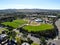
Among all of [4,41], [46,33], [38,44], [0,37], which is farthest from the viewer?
[46,33]

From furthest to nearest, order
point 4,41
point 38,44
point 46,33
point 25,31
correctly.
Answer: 1. point 25,31
2. point 46,33
3. point 4,41
4. point 38,44

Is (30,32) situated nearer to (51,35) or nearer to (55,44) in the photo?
(51,35)

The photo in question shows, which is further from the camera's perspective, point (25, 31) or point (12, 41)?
point (25, 31)

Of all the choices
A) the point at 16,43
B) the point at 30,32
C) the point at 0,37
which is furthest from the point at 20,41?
the point at 30,32

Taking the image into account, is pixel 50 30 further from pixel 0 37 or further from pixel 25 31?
pixel 0 37

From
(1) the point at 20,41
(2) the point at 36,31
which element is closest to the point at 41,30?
(2) the point at 36,31

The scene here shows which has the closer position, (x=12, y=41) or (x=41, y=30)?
(x=12, y=41)

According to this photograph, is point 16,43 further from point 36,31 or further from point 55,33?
point 55,33

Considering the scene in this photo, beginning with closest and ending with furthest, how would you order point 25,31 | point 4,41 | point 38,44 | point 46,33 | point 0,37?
point 38,44 < point 4,41 < point 0,37 < point 46,33 < point 25,31
